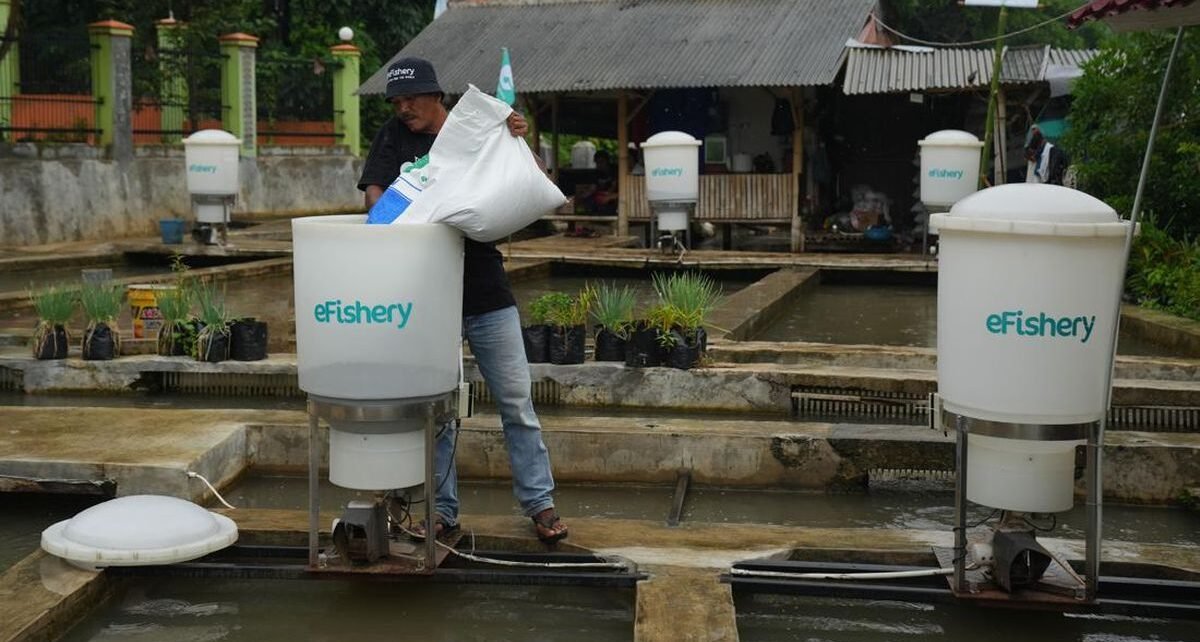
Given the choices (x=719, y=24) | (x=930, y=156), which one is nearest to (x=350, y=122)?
(x=719, y=24)

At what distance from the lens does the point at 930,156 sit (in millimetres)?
14336

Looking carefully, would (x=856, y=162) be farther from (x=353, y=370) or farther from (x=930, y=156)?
(x=353, y=370)

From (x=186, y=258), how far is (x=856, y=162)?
10785 mm

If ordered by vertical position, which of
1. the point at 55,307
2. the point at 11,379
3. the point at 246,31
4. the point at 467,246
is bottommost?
the point at 11,379

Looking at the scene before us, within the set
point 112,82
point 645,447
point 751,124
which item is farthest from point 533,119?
point 645,447

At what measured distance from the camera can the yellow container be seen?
8344 millimetres

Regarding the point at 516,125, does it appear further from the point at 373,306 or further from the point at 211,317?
the point at 211,317

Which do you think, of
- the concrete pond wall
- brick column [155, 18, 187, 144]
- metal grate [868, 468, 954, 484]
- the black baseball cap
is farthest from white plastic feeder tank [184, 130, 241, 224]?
the black baseball cap

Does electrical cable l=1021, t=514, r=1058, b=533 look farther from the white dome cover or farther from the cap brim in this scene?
the white dome cover

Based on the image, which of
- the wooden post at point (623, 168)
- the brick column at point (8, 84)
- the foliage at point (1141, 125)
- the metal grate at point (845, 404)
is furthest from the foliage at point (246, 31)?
the metal grate at point (845, 404)

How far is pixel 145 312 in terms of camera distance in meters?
8.36

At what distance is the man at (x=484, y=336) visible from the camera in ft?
14.8

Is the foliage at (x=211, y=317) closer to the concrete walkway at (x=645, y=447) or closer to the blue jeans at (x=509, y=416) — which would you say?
the concrete walkway at (x=645, y=447)

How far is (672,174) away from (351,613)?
10891 mm
